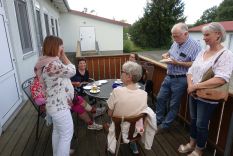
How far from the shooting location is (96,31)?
14.0 m

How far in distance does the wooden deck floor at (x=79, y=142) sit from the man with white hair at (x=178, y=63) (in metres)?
0.26

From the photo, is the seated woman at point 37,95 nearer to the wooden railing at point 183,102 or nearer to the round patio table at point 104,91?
the round patio table at point 104,91

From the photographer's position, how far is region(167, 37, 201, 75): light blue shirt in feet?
8.05

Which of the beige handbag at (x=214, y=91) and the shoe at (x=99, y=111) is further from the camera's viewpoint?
the shoe at (x=99, y=111)

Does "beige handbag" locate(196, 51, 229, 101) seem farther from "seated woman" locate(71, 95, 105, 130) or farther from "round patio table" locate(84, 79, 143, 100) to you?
"seated woman" locate(71, 95, 105, 130)

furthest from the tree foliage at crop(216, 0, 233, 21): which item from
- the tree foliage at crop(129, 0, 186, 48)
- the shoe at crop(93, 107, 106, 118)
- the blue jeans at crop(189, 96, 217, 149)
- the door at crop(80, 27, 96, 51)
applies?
the blue jeans at crop(189, 96, 217, 149)

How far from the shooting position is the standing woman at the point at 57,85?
1.66m

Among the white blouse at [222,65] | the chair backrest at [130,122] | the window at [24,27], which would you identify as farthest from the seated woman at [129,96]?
the window at [24,27]

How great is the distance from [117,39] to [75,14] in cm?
351

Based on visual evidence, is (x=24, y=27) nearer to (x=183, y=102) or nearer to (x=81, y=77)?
(x=81, y=77)

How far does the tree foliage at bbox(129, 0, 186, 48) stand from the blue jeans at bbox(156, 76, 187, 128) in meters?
20.6

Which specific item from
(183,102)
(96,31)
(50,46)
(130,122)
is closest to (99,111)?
(183,102)

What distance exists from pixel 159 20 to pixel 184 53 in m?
21.0

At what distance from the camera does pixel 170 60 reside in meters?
2.55
